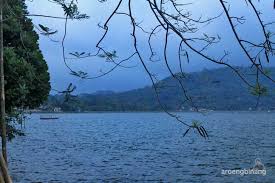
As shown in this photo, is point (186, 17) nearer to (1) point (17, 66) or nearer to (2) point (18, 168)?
(1) point (17, 66)

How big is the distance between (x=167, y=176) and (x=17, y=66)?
14.9m

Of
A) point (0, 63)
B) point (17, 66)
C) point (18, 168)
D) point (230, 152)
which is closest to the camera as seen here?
point (0, 63)

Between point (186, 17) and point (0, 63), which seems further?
point (0, 63)

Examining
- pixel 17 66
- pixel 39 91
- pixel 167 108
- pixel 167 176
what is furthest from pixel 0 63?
pixel 167 176

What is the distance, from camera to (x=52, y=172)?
31.9m

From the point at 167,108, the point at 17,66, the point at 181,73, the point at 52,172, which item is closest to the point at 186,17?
the point at 181,73

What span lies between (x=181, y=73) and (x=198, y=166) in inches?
1352

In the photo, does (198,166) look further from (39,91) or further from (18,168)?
(39,91)

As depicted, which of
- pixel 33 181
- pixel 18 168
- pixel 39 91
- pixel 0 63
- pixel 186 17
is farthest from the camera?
pixel 18 168

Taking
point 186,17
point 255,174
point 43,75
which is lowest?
point 255,174

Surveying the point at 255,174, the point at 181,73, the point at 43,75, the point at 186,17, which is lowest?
the point at 255,174

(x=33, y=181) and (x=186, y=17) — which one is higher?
(x=186, y=17)

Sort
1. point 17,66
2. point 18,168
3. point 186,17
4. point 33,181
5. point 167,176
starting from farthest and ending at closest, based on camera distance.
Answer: point 18,168 < point 167,176 < point 33,181 < point 17,66 < point 186,17

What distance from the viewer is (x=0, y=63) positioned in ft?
12.3
